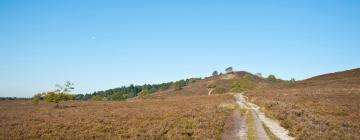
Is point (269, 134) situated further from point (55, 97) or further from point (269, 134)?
point (55, 97)

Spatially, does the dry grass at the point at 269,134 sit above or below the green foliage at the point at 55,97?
below

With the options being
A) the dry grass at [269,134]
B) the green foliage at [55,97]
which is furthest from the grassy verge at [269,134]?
the green foliage at [55,97]

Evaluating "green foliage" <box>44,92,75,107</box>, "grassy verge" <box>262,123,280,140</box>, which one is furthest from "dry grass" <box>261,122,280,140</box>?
"green foliage" <box>44,92,75,107</box>

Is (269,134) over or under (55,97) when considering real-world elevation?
Answer: under

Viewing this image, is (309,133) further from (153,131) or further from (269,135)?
(153,131)

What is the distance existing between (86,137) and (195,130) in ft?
28.2

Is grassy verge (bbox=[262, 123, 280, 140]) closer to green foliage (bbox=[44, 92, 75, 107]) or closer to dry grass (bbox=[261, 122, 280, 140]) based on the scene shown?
dry grass (bbox=[261, 122, 280, 140])

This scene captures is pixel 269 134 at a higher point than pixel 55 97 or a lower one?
lower

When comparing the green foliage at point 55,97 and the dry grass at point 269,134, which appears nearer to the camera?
the dry grass at point 269,134

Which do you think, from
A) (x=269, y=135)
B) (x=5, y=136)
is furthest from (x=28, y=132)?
(x=269, y=135)

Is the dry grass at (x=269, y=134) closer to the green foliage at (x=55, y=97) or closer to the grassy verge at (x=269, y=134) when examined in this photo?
the grassy verge at (x=269, y=134)

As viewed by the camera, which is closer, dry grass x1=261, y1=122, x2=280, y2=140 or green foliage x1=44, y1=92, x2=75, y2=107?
dry grass x1=261, y1=122, x2=280, y2=140

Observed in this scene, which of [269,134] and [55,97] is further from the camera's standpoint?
[55,97]

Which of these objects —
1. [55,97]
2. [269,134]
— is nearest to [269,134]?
[269,134]
